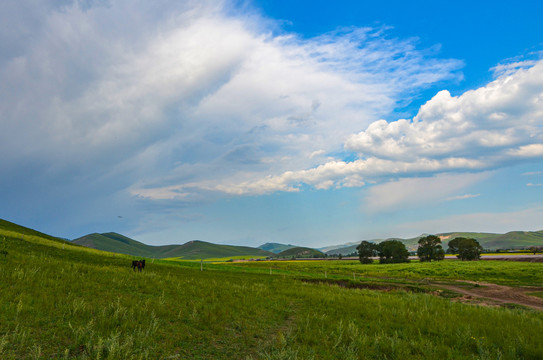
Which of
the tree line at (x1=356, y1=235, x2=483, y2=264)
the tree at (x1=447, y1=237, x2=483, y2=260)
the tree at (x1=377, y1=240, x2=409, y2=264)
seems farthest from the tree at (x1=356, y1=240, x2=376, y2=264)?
the tree at (x1=447, y1=237, x2=483, y2=260)

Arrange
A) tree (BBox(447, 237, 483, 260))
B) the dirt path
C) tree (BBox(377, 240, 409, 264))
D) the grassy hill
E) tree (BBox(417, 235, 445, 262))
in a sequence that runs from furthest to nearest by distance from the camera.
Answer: tree (BBox(377, 240, 409, 264)) → tree (BBox(417, 235, 445, 262)) → tree (BBox(447, 237, 483, 260)) → the dirt path → the grassy hill

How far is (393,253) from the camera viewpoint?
10681 centimetres

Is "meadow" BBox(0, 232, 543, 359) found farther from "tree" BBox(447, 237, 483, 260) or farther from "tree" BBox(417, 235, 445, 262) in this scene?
"tree" BBox(447, 237, 483, 260)

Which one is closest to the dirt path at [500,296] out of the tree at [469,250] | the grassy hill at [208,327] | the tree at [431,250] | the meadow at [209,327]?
the grassy hill at [208,327]

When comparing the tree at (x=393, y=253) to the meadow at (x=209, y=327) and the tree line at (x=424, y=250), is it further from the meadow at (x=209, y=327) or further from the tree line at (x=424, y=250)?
the meadow at (x=209, y=327)

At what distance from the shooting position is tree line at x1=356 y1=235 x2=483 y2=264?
98.5 meters

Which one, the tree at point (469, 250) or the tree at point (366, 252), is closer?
the tree at point (469, 250)

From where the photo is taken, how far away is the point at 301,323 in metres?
13.8

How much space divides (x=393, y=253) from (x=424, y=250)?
10.8m

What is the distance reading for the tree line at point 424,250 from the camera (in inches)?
3878

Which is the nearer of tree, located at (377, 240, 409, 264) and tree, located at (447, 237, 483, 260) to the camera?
tree, located at (447, 237, 483, 260)

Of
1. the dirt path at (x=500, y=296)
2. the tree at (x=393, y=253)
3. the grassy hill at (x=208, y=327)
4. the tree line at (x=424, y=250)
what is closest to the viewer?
the grassy hill at (x=208, y=327)

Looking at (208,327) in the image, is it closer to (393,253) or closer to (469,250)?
(393,253)

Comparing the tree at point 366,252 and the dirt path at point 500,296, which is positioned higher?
the tree at point 366,252
